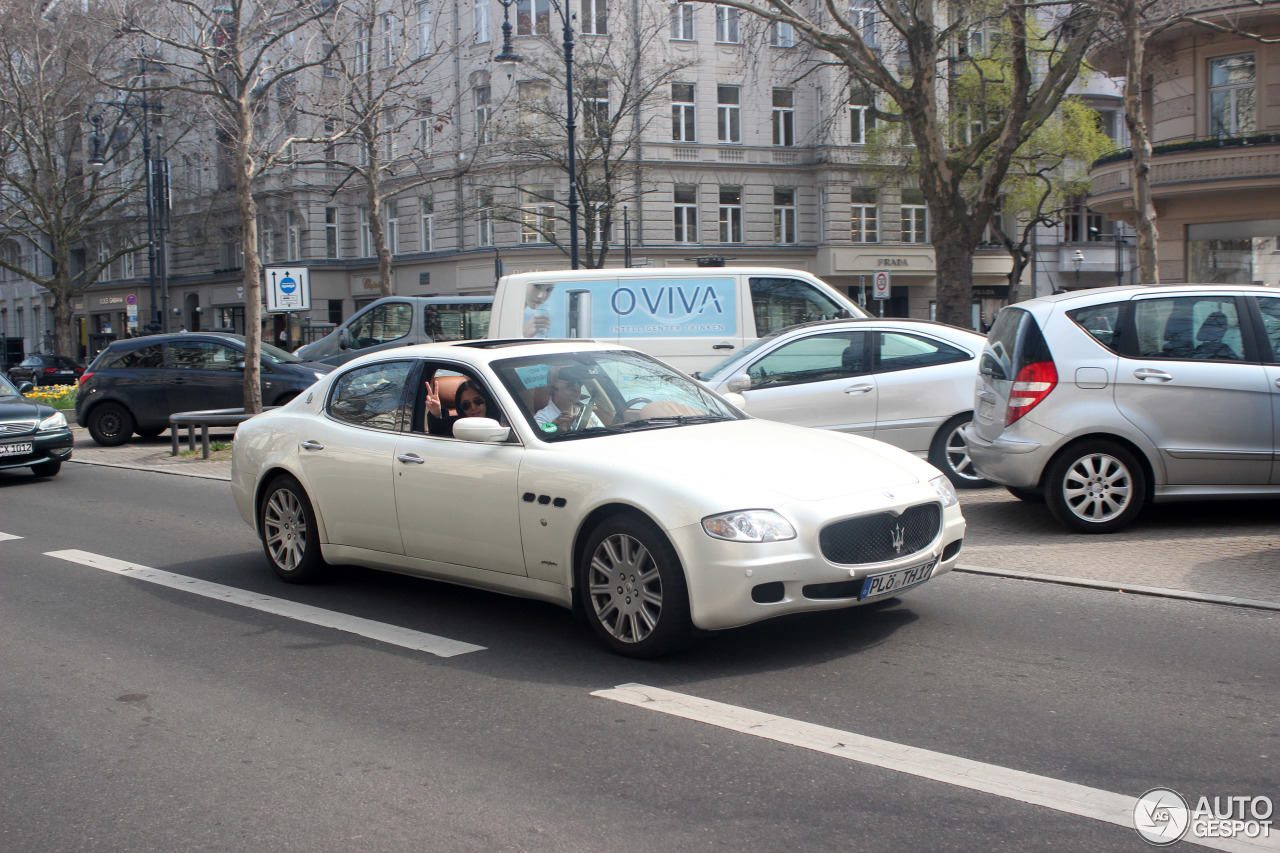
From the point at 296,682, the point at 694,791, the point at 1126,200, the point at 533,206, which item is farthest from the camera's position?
the point at 533,206

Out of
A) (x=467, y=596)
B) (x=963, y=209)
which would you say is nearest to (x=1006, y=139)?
(x=963, y=209)

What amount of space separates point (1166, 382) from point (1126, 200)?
813 inches

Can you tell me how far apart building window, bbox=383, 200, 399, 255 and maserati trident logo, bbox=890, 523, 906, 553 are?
145 feet

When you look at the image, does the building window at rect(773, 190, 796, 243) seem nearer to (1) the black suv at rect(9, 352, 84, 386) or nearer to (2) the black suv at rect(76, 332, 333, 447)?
(1) the black suv at rect(9, 352, 84, 386)

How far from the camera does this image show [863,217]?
46531 millimetres

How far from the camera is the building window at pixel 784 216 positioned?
4591 cm

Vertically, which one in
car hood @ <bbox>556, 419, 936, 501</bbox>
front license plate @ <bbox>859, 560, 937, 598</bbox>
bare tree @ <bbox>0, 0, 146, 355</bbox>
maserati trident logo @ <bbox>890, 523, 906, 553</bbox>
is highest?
bare tree @ <bbox>0, 0, 146, 355</bbox>

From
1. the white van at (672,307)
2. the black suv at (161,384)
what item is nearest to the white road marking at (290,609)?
the white van at (672,307)

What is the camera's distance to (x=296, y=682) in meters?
5.36

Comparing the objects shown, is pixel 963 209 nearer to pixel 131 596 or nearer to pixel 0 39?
pixel 131 596

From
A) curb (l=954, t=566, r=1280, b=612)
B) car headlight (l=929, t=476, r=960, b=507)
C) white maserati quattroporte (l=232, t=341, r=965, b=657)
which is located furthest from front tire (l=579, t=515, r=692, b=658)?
curb (l=954, t=566, r=1280, b=612)

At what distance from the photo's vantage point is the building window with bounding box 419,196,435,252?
4634 cm

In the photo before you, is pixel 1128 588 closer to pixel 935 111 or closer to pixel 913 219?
pixel 935 111

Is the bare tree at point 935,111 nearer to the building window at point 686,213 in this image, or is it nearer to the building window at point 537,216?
the building window at point 537,216
